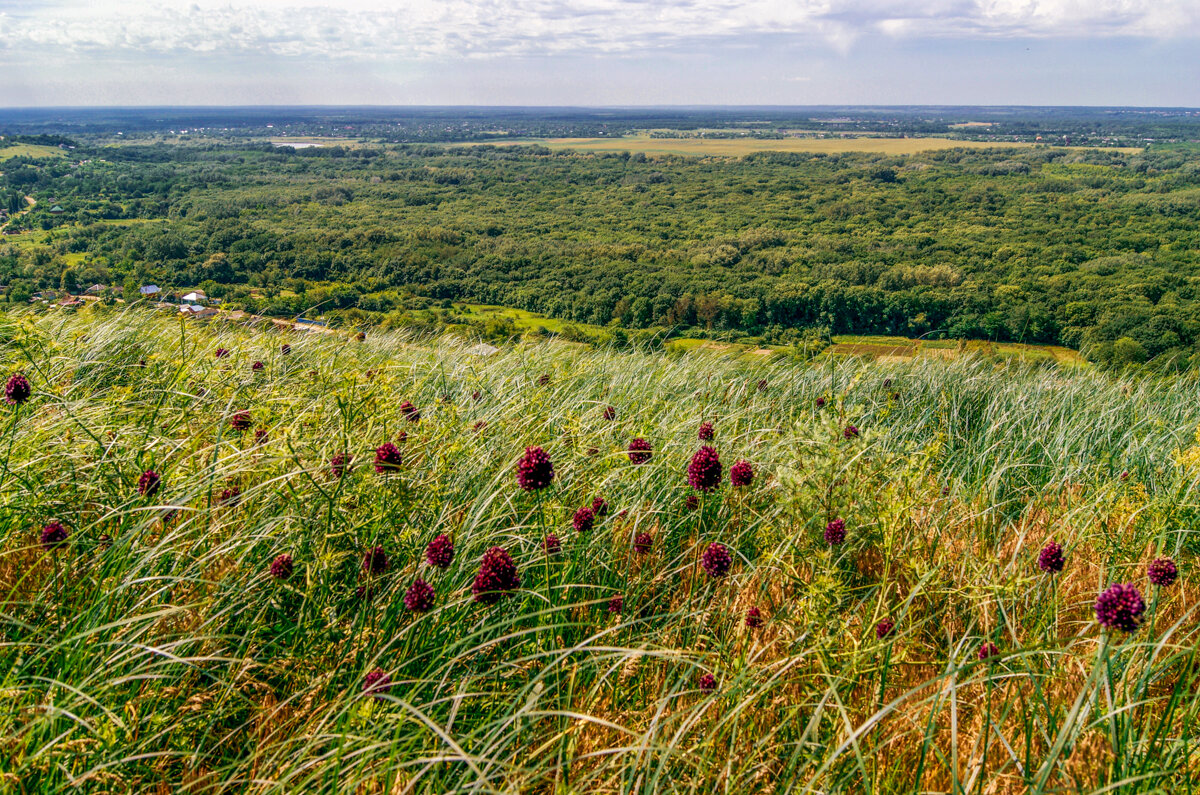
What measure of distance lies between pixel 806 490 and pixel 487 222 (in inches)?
4624

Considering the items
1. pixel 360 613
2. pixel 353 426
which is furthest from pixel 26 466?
pixel 360 613

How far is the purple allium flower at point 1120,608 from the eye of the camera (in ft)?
5.00

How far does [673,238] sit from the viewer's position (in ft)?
349

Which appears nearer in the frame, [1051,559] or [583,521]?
[1051,559]

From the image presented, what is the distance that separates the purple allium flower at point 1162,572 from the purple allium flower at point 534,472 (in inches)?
71.2

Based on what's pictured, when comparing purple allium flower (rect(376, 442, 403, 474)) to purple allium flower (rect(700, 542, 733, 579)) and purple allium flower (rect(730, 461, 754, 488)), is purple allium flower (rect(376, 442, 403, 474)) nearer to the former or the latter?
purple allium flower (rect(700, 542, 733, 579))

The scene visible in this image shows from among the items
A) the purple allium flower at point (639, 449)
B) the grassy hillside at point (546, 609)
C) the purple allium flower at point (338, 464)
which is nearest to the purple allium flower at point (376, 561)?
the grassy hillside at point (546, 609)

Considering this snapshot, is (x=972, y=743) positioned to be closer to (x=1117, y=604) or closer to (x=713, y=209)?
(x=1117, y=604)

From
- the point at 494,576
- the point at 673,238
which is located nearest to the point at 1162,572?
the point at 494,576

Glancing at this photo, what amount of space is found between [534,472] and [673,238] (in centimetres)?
10869

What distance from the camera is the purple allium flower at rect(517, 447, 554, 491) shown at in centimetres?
194

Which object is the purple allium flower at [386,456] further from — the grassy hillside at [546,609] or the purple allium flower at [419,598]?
the purple allium flower at [419,598]

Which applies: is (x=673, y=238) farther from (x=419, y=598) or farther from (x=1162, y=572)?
(x=419, y=598)

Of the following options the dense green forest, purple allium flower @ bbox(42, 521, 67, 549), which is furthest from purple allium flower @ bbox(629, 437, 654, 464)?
the dense green forest
